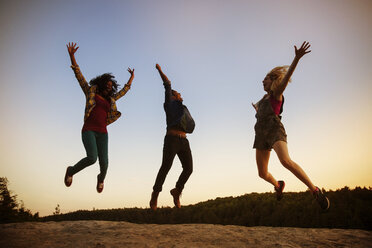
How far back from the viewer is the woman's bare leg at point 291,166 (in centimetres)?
479

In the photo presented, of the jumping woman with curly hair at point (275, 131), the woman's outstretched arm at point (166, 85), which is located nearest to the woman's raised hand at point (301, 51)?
the jumping woman with curly hair at point (275, 131)

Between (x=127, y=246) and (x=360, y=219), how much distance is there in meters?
4.63

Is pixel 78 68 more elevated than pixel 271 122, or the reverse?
pixel 78 68

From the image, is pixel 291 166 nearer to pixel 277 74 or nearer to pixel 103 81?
pixel 277 74

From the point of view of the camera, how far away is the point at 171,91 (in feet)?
20.2

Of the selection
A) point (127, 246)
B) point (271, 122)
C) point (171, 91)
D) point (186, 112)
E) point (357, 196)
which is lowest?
point (127, 246)

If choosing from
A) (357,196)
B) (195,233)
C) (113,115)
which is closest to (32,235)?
(195,233)

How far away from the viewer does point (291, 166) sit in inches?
189

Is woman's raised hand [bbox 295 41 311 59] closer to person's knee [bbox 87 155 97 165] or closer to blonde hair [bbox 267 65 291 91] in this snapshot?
blonde hair [bbox 267 65 291 91]

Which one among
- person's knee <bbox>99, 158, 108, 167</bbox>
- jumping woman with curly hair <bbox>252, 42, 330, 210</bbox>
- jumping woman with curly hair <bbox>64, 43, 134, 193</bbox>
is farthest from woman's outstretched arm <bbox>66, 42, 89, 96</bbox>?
jumping woman with curly hair <bbox>252, 42, 330, 210</bbox>

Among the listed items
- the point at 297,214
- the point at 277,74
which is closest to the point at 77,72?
the point at 277,74

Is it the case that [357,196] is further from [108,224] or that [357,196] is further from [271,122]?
[108,224]

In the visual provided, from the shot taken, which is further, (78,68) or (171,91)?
(171,91)

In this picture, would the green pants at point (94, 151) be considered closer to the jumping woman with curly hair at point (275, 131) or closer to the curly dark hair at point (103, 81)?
the curly dark hair at point (103, 81)
